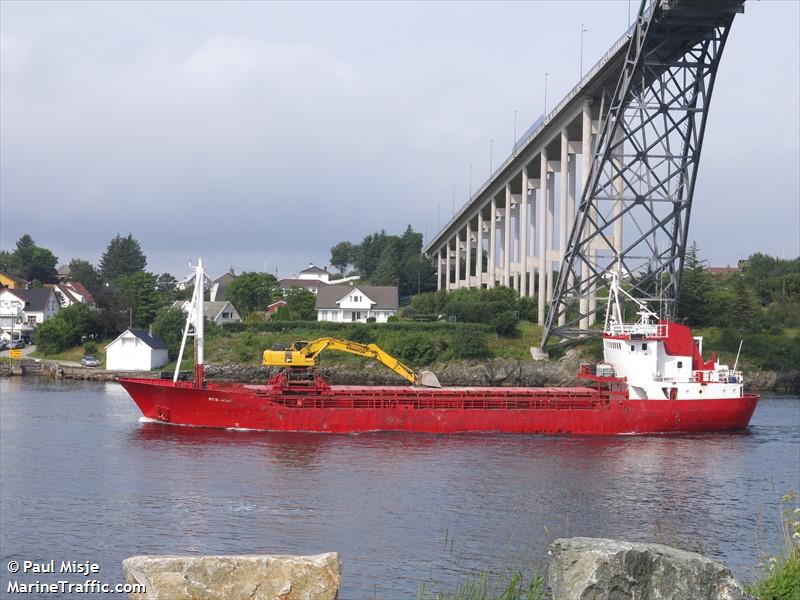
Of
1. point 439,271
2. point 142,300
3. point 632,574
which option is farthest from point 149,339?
point 632,574

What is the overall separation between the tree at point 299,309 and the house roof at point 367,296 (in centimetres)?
103

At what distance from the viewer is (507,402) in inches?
1484

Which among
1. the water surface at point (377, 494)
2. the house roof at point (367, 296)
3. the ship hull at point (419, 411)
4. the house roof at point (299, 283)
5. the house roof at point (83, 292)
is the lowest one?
the water surface at point (377, 494)

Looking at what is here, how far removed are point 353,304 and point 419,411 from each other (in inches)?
1755

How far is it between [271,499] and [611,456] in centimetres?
1352

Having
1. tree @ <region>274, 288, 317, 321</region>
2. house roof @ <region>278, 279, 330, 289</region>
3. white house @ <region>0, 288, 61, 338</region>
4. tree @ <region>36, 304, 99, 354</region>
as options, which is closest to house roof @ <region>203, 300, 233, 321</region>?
tree @ <region>274, 288, 317, 321</region>

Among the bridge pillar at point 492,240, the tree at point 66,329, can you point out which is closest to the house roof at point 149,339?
the tree at point 66,329

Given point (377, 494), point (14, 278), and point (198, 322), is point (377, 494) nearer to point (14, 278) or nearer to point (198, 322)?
point (198, 322)

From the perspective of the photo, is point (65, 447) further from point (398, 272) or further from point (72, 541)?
point (398, 272)

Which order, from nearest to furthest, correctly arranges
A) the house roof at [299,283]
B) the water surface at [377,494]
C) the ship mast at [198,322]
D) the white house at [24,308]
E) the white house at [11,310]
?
the water surface at [377,494]
the ship mast at [198,322]
the white house at [11,310]
the white house at [24,308]
the house roof at [299,283]

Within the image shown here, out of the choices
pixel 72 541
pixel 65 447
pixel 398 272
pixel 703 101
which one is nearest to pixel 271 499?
pixel 72 541

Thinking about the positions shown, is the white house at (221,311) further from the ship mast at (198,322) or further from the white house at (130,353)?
the ship mast at (198,322)

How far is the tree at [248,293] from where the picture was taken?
8425 cm

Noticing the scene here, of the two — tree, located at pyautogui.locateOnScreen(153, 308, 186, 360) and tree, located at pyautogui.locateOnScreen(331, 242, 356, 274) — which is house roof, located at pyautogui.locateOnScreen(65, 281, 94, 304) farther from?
tree, located at pyautogui.locateOnScreen(331, 242, 356, 274)
